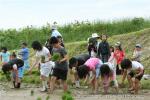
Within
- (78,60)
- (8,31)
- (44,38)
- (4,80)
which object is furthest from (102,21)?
(78,60)

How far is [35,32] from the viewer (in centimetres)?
3331

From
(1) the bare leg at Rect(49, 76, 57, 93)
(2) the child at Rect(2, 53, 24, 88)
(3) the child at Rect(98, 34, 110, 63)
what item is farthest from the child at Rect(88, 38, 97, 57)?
(1) the bare leg at Rect(49, 76, 57, 93)

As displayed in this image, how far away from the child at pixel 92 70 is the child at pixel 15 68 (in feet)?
8.44

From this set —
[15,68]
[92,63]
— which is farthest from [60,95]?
[15,68]

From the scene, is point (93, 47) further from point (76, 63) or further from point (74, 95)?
point (74, 95)

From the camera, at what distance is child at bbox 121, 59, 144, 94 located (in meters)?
15.4

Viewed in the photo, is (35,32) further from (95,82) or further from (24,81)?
(95,82)

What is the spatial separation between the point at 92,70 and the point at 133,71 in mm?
1169

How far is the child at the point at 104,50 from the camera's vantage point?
1805 centimetres

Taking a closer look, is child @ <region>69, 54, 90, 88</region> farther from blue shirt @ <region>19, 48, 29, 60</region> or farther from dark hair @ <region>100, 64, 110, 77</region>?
blue shirt @ <region>19, 48, 29, 60</region>

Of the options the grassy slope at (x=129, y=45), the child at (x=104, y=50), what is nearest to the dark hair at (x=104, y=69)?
the child at (x=104, y=50)

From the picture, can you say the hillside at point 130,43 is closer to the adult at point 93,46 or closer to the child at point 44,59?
the adult at point 93,46

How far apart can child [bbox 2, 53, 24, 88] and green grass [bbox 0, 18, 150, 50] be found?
1111 cm

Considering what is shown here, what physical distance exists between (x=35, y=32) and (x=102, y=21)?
4334mm
